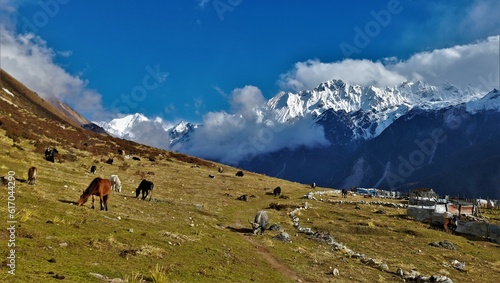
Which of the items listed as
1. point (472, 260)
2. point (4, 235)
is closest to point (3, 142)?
point (4, 235)

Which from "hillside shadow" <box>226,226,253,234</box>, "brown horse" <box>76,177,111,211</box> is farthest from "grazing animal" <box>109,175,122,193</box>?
"hillside shadow" <box>226,226,253,234</box>

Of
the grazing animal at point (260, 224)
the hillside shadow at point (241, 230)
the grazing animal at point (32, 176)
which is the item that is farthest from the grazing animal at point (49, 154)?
the grazing animal at point (260, 224)

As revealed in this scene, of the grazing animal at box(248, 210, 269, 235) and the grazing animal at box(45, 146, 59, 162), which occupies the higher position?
the grazing animal at box(45, 146, 59, 162)

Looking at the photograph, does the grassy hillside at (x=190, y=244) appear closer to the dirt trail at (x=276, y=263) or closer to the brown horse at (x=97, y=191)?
the dirt trail at (x=276, y=263)

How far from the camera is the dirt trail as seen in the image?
22.1 meters

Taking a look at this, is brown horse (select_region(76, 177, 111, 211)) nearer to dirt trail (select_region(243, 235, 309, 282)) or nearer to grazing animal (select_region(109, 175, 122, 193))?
dirt trail (select_region(243, 235, 309, 282))

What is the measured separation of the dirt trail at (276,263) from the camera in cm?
2210

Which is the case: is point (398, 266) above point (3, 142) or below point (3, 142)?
below

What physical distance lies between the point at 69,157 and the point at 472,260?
176ft

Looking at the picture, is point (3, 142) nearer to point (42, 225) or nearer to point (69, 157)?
point (69, 157)

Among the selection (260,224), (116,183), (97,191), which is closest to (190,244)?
(97,191)

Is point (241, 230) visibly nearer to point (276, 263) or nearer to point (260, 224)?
point (260, 224)

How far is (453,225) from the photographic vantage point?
52.5m

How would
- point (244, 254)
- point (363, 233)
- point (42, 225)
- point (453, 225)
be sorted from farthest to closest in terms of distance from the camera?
point (453, 225) → point (363, 233) → point (244, 254) → point (42, 225)
